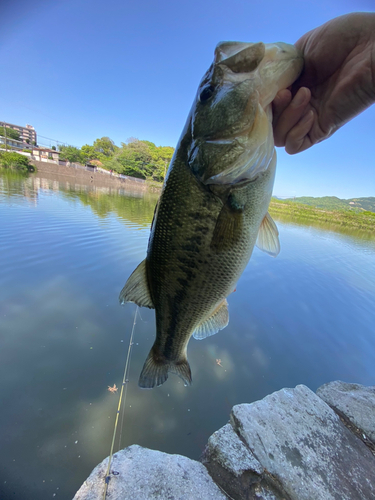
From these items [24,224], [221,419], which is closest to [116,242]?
[24,224]

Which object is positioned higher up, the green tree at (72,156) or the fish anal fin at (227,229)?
the green tree at (72,156)

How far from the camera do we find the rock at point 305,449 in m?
1.80

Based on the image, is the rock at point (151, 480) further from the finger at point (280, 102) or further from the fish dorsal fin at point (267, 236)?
the finger at point (280, 102)

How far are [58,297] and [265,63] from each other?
580cm

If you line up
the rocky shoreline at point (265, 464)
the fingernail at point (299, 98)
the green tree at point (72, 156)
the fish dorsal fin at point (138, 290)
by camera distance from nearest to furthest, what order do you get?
the fingernail at point (299, 98), the fish dorsal fin at point (138, 290), the rocky shoreline at point (265, 464), the green tree at point (72, 156)

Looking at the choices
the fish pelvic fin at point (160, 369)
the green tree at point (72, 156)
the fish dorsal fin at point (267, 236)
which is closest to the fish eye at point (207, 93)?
the fish dorsal fin at point (267, 236)

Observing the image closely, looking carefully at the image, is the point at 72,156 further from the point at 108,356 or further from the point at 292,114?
the point at 292,114

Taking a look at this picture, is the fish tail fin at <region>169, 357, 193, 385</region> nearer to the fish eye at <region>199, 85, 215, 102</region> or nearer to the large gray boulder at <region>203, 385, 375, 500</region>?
the large gray boulder at <region>203, 385, 375, 500</region>

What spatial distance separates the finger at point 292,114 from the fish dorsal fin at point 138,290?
1443mm

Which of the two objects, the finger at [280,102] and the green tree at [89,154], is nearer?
the finger at [280,102]

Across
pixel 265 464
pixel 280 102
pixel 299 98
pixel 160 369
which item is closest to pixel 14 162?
pixel 160 369

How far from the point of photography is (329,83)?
144cm

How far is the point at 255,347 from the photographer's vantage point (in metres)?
4.65

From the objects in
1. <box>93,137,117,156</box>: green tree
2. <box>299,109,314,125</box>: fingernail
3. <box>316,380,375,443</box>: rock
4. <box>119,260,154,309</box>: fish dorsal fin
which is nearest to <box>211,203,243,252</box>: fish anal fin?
<box>119,260,154,309</box>: fish dorsal fin
